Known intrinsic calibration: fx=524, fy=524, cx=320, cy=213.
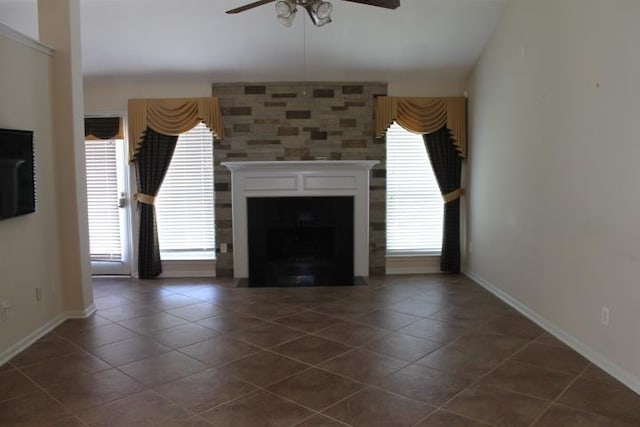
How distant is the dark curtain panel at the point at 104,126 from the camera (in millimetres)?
6441

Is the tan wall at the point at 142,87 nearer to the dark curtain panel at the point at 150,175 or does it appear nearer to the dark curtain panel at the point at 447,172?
the dark curtain panel at the point at 150,175

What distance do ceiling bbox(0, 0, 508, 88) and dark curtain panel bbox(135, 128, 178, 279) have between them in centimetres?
82

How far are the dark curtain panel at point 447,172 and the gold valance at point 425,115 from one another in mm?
89

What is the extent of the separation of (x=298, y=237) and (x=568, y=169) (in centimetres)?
338

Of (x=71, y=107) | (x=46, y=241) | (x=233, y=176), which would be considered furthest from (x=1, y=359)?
(x=233, y=176)

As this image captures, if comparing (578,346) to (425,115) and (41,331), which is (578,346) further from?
(41,331)

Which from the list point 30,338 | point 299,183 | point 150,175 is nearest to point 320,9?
point 299,183

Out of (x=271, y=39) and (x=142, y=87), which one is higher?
(x=271, y=39)

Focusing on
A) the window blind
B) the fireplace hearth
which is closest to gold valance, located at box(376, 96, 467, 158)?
the fireplace hearth

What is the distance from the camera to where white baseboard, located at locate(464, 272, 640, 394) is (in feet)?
10.8

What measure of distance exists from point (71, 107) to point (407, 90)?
3.86 m

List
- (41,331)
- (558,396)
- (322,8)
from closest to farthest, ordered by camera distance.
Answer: (558,396) < (322,8) < (41,331)

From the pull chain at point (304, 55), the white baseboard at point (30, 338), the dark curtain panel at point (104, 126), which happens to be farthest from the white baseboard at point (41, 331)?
the pull chain at point (304, 55)

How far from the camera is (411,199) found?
6.70 meters
